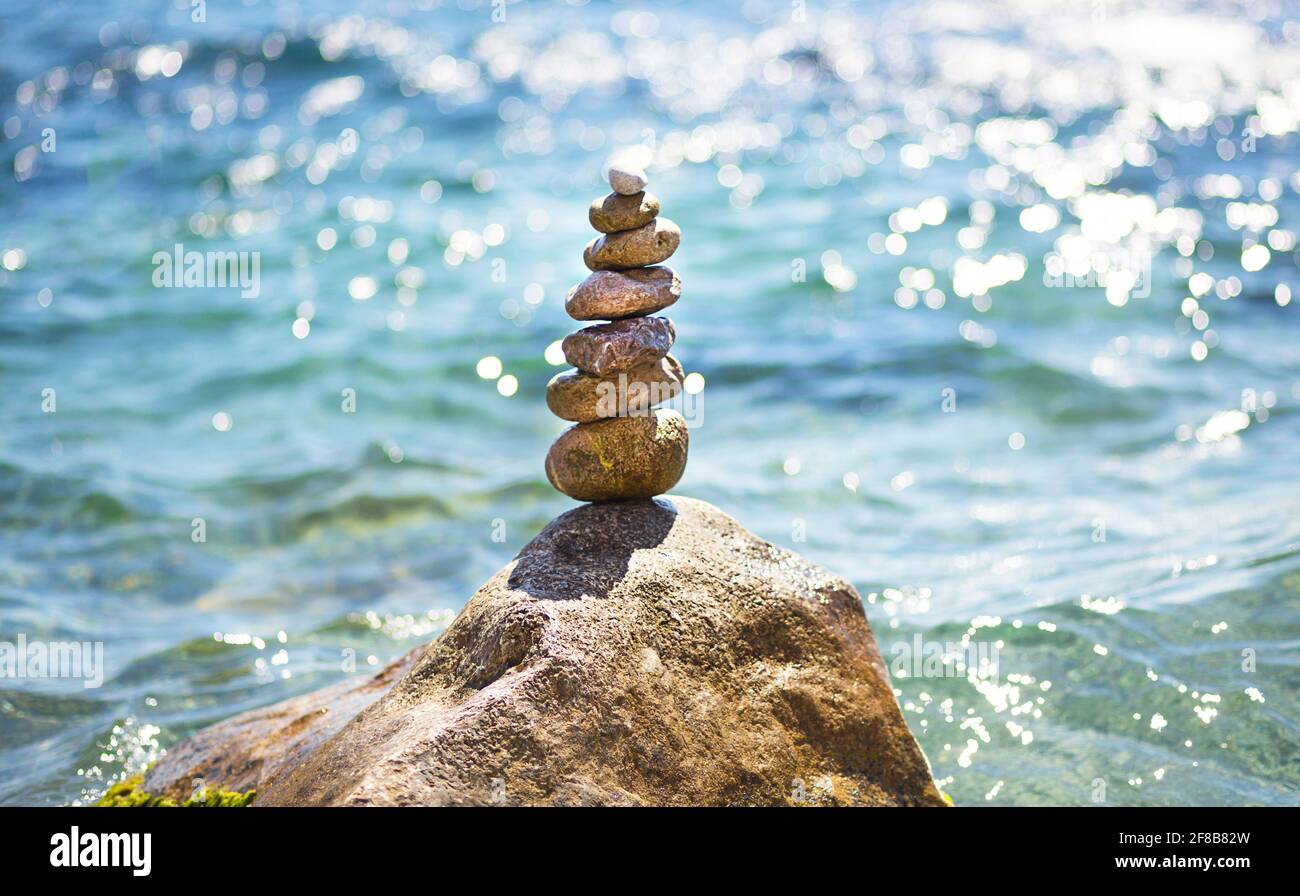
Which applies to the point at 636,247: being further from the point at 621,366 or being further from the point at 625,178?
the point at 621,366

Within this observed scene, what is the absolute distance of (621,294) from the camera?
17.8ft

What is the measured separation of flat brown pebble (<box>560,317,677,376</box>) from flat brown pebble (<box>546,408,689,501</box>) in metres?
0.24

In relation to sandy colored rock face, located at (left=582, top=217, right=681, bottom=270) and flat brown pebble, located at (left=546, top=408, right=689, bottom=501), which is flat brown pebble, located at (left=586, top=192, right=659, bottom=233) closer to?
sandy colored rock face, located at (left=582, top=217, right=681, bottom=270)

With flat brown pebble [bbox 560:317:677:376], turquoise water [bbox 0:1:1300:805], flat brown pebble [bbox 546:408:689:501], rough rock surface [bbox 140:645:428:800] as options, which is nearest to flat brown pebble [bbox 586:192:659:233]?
flat brown pebble [bbox 560:317:677:376]

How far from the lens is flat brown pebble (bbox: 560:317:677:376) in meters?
5.42

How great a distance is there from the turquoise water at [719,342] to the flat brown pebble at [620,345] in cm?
264

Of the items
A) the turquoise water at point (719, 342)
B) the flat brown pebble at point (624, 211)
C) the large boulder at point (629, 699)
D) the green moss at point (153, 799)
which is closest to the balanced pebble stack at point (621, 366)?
the flat brown pebble at point (624, 211)

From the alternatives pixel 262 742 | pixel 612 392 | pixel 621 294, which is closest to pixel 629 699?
pixel 612 392

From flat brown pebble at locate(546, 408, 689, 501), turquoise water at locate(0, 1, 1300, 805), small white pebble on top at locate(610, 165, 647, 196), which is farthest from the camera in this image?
turquoise water at locate(0, 1, 1300, 805)

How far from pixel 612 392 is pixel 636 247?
0.59 metres

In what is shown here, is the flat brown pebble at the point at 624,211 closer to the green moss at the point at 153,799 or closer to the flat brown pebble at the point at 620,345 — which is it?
the flat brown pebble at the point at 620,345
